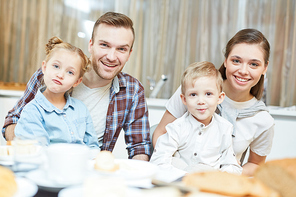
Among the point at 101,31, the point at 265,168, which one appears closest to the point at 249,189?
the point at 265,168

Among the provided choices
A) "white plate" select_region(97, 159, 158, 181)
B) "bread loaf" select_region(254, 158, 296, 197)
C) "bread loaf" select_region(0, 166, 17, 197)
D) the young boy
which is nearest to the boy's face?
the young boy

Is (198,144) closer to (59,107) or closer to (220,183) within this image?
(59,107)

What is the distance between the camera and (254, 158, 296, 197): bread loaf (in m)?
0.58

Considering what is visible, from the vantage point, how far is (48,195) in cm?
65

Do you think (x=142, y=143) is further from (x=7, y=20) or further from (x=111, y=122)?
(x=7, y=20)

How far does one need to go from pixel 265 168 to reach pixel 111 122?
1166mm

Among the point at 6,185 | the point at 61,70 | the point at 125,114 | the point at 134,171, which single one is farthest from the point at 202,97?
the point at 6,185

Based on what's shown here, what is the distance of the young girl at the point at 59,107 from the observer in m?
1.31

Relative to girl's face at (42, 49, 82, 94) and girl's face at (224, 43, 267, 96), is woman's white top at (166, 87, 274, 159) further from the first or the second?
girl's face at (42, 49, 82, 94)

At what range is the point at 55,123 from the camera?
136 centimetres

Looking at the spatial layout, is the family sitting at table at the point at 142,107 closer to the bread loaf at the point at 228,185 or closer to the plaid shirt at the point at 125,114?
the plaid shirt at the point at 125,114

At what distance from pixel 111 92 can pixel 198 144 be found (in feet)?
1.82

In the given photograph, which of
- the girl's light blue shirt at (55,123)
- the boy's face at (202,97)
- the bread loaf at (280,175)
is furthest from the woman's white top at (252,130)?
the bread loaf at (280,175)

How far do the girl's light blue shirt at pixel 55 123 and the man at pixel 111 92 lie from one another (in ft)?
0.63
